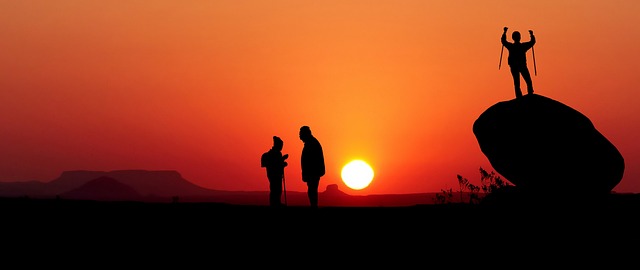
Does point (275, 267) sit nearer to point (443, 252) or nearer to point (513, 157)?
point (443, 252)

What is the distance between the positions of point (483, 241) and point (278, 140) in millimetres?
7038

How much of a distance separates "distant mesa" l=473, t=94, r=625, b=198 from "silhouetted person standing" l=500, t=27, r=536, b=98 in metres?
0.94

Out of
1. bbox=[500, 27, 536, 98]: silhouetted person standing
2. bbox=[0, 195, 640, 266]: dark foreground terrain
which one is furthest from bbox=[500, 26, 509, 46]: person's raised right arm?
bbox=[0, 195, 640, 266]: dark foreground terrain

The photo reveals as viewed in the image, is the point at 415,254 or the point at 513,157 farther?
the point at 513,157

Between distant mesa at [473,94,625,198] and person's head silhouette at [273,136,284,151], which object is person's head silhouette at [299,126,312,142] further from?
distant mesa at [473,94,625,198]

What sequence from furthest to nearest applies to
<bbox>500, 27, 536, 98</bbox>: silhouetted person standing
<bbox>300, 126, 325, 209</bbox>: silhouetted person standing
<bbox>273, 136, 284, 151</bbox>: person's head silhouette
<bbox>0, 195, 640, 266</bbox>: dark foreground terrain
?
<bbox>500, 27, 536, 98</bbox>: silhouetted person standing
<bbox>273, 136, 284, 151</bbox>: person's head silhouette
<bbox>300, 126, 325, 209</bbox>: silhouetted person standing
<bbox>0, 195, 640, 266</bbox>: dark foreground terrain

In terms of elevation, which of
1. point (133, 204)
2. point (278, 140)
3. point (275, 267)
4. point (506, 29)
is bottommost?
point (275, 267)

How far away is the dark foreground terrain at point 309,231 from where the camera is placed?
1569cm

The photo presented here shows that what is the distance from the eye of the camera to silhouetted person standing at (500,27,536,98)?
25.2 meters

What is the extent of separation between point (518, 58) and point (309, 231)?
1031 centimetres

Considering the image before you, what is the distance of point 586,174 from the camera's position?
23.0m

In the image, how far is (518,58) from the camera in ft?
83.0

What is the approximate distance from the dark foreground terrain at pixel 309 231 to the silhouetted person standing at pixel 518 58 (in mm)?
4209

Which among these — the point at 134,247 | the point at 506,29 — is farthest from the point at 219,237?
the point at 506,29
